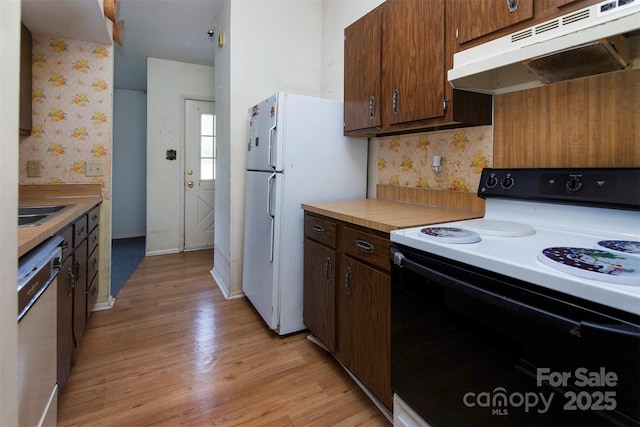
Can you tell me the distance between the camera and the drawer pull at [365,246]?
4.80ft

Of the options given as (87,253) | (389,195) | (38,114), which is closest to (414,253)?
(389,195)

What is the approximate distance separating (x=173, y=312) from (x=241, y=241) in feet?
2.54

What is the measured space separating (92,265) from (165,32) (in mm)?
2545

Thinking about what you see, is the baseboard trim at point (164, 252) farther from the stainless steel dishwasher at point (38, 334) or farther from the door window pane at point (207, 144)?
the stainless steel dishwasher at point (38, 334)

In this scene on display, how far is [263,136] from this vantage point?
2318 mm

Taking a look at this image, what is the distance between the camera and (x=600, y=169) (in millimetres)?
1122

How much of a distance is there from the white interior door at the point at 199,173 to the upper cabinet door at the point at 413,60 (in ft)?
10.9

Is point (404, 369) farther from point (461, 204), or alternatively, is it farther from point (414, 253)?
point (461, 204)

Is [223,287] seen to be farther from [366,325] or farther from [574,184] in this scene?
[574,184]

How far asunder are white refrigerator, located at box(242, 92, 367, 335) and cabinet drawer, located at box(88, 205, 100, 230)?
109 cm

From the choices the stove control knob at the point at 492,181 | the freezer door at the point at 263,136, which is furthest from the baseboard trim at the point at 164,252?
the stove control knob at the point at 492,181

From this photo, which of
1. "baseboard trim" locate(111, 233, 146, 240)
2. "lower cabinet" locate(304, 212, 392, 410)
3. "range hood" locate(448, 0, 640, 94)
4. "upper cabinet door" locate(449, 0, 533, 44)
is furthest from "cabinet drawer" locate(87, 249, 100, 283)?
"baseboard trim" locate(111, 233, 146, 240)

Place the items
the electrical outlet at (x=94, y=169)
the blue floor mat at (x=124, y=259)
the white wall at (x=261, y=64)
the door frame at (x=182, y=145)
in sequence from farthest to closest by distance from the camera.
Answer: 1. the door frame at (x=182, y=145)
2. the blue floor mat at (x=124, y=259)
3. the white wall at (x=261, y=64)
4. the electrical outlet at (x=94, y=169)

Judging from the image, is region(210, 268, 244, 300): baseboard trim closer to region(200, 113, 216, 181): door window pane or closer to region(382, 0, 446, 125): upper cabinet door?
region(200, 113, 216, 181): door window pane
